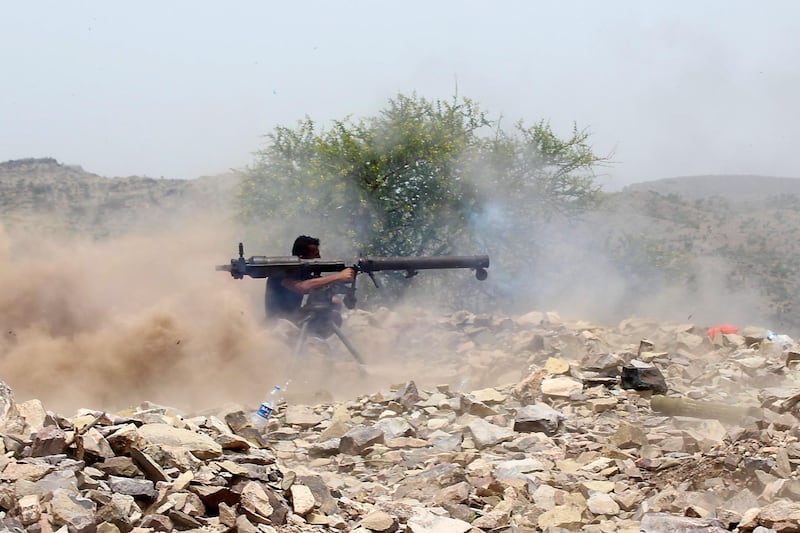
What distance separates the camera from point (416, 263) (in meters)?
9.86

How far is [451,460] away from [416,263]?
4621 millimetres

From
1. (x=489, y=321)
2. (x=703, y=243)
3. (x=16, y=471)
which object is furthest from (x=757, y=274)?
(x=16, y=471)

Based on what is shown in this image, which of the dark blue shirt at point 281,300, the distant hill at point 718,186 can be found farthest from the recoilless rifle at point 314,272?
the distant hill at point 718,186

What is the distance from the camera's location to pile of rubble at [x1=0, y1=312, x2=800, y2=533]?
385cm

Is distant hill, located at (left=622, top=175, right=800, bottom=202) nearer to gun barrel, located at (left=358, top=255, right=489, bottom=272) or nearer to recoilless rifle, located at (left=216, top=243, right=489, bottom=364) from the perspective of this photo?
gun barrel, located at (left=358, top=255, right=489, bottom=272)

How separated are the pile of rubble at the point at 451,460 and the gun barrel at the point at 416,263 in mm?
2397

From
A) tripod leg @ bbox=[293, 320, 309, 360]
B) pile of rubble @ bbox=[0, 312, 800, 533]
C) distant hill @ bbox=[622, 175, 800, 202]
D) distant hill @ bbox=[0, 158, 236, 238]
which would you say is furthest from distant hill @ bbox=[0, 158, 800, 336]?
distant hill @ bbox=[622, 175, 800, 202]

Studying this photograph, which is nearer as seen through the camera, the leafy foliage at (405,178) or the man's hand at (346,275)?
the man's hand at (346,275)

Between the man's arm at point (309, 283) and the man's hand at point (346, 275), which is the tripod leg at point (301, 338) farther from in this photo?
the man's hand at point (346, 275)

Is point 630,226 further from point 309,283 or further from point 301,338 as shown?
point 301,338

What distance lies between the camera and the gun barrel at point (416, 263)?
30.8 feet

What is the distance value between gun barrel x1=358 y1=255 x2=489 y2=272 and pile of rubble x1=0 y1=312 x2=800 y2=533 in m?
2.40

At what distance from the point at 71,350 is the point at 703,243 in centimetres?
2882

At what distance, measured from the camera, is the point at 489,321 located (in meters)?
11.6
